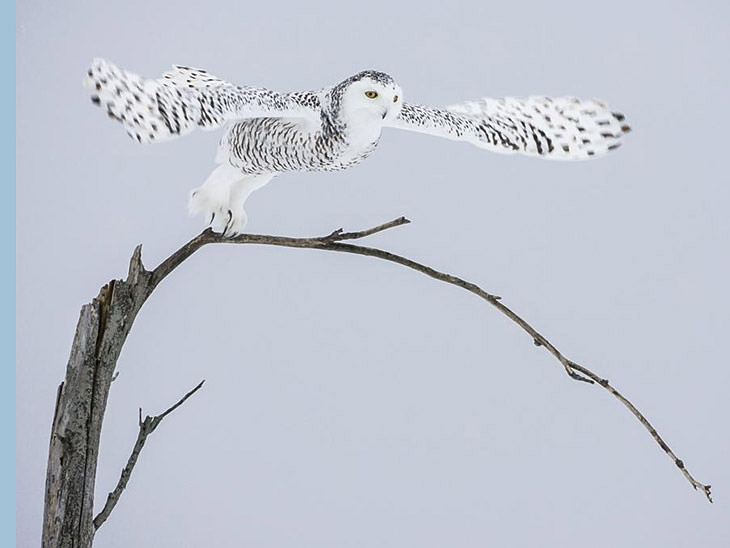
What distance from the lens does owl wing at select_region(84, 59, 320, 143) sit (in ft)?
3.66

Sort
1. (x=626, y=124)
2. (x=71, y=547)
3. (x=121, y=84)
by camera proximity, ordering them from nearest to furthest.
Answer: (x=121, y=84) < (x=71, y=547) < (x=626, y=124)

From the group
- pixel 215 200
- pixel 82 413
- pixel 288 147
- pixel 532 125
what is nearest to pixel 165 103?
pixel 288 147

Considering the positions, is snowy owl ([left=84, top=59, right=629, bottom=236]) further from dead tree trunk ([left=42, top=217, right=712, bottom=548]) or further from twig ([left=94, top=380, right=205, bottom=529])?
twig ([left=94, top=380, right=205, bottom=529])

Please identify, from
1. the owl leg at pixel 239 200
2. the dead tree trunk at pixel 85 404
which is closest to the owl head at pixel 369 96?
the dead tree trunk at pixel 85 404

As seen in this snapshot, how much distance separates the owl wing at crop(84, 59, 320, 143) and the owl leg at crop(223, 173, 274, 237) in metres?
0.24

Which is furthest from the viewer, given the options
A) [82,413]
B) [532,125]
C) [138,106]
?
[532,125]

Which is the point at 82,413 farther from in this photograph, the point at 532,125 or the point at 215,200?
the point at 532,125

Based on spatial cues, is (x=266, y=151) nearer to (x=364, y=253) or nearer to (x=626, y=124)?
(x=364, y=253)

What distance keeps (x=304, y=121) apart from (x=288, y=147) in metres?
0.05

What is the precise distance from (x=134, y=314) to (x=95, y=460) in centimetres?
21

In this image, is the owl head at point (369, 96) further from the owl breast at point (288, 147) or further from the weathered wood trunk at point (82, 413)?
the weathered wood trunk at point (82, 413)

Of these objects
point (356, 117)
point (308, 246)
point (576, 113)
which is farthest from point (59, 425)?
point (576, 113)

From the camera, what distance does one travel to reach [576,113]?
1413 mm

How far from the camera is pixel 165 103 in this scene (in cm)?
113
